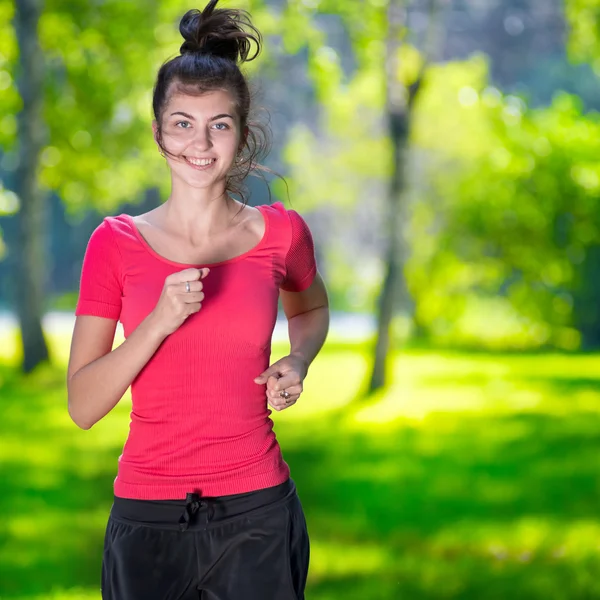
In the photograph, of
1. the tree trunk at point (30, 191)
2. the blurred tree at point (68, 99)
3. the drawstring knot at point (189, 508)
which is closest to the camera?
the drawstring knot at point (189, 508)

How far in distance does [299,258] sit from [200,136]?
0.29m

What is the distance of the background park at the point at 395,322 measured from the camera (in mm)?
5035

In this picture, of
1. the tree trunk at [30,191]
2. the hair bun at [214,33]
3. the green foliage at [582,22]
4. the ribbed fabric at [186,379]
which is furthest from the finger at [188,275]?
the green foliage at [582,22]

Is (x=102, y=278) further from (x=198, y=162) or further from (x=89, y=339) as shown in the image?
(x=198, y=162)

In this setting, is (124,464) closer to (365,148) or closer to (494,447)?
(494,447)

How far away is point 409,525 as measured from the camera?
543cm

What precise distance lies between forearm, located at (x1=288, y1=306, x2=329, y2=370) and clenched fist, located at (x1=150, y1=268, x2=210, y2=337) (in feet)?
1.20

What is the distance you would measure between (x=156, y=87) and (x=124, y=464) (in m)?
0.64

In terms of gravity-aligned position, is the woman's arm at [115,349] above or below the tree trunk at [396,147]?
below

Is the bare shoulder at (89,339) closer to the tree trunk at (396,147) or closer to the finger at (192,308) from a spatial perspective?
the finger at (192,308)

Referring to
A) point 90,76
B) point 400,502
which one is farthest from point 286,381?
point 90,76

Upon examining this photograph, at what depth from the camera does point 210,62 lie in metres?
1.74

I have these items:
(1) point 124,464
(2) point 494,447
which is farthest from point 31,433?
(1) point 124,464

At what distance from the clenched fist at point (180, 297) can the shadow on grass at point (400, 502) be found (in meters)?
2.88
